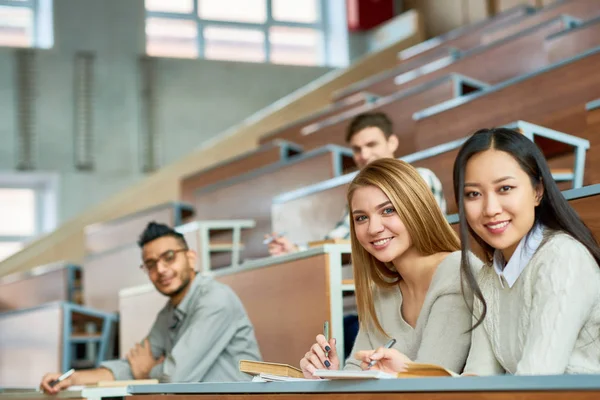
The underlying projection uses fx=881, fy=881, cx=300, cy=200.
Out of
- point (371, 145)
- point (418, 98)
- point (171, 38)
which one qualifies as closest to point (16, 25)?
point (171, 38)

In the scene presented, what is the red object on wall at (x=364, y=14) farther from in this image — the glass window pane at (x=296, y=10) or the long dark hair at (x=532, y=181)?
the long dark hair at (x=532, y=181)

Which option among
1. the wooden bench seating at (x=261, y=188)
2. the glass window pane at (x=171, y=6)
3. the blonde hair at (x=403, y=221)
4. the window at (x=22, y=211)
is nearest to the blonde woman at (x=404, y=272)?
the blonde hair at (x=403, y=221)

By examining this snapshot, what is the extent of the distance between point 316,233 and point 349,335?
1.75ft

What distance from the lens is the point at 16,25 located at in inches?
172

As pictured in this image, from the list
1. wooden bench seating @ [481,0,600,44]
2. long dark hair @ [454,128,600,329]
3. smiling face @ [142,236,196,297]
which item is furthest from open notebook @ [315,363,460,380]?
wooden bench seating @ [481,0,600,44]

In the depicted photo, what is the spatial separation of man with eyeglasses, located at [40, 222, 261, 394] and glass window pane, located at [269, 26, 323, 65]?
3160mm

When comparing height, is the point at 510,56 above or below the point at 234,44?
below

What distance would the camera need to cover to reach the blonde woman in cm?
101

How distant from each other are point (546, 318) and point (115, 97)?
3.76m

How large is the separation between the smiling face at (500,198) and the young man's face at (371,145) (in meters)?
1.04

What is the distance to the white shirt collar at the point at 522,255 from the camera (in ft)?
2.86

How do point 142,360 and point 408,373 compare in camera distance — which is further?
point 142,360

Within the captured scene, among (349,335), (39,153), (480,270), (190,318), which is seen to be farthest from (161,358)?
(39,153)

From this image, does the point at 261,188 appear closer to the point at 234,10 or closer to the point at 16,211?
the point at 16,211
